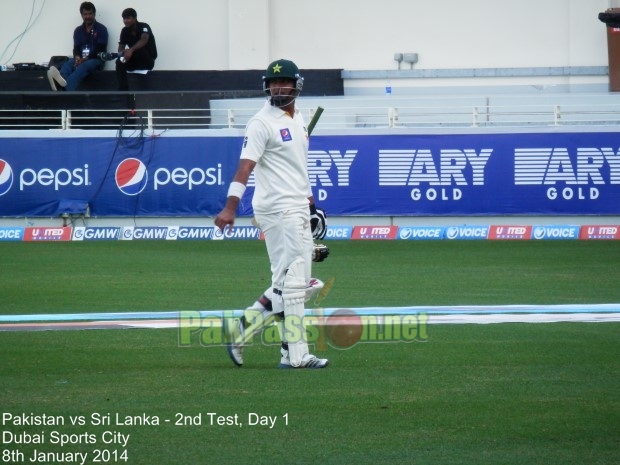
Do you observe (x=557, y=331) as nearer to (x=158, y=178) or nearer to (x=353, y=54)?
(x=158, y=178)

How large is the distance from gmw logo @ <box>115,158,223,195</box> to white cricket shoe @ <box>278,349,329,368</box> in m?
15.3

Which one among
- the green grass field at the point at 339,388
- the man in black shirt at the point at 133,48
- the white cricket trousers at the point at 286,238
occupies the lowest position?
the green grass field at the point at 339,388

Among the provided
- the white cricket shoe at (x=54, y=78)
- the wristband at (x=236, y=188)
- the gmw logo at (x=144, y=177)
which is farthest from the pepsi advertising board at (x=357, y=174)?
the wristband at (x=236, y=188)

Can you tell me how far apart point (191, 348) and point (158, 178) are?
47.3ft

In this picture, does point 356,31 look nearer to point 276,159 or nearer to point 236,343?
point 276,159

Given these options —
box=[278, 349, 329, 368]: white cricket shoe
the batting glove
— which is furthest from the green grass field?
the batting glove

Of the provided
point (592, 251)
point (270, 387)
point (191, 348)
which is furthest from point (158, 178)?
point (270, 387)

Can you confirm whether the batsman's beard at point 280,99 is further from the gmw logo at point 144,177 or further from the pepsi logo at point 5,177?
the pepsi logo at point 5,177

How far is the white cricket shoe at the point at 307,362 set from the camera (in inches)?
322

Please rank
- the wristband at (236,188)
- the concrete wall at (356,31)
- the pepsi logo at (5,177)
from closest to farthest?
1. the wristband at (236,188)
2. the pepsi logo at (5,177)
3. the concrete wall at (356,31)

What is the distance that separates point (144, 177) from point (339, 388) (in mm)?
16559

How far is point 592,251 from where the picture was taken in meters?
19.1

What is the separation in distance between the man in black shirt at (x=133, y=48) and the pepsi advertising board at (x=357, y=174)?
3.44 metres

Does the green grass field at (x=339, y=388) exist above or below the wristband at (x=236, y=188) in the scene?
below
